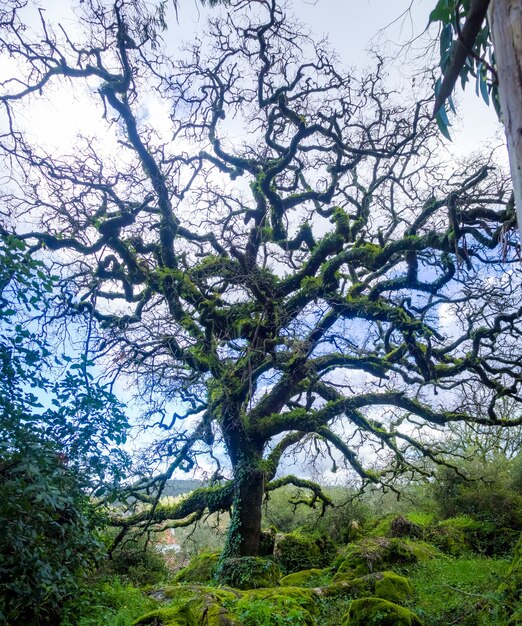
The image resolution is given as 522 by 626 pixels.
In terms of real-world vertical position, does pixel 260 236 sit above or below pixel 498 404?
above

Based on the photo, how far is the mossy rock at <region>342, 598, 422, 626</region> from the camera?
5.04m

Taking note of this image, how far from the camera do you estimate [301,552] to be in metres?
11.9

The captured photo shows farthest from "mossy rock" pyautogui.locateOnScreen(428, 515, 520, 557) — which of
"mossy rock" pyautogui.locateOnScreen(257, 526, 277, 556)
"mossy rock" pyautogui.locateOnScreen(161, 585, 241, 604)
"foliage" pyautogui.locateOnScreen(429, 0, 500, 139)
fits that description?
"foliage" pyautogui.locateOnScreen(429, 0, 500, 139)

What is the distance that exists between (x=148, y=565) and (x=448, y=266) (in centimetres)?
1051

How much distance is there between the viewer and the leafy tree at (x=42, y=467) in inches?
98.7

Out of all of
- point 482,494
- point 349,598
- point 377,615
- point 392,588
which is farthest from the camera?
point 482,494

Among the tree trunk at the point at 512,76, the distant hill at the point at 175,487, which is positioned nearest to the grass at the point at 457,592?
the distant hill at the point at 175,487

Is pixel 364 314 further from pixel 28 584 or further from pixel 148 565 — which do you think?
pixel 148 565

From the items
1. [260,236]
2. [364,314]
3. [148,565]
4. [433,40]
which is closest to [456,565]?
[364,314]

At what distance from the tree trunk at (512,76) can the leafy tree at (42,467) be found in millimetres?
2864

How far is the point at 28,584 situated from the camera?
8.29 ft

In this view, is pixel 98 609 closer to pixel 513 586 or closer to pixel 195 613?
pixel 195 613

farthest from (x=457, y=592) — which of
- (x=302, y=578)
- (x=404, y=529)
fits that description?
(x=404, y=529)

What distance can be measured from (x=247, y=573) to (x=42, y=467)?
5.86 m
